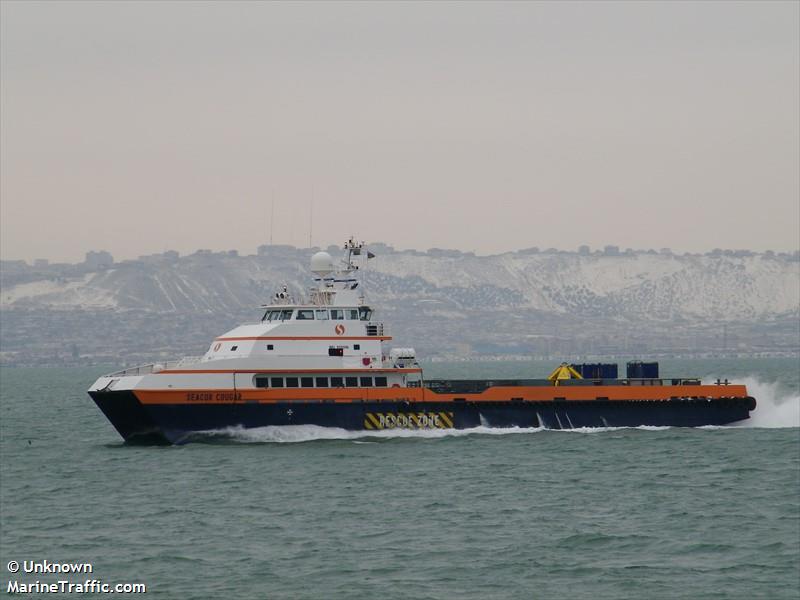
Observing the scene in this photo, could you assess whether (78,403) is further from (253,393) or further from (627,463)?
(627,463)

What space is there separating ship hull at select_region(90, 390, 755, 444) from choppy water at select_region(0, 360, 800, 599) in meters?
0.57

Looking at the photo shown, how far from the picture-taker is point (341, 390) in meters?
59.9

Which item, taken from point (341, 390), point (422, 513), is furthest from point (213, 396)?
point (422, 513)

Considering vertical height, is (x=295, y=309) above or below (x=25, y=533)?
above

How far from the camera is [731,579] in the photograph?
1356 inches

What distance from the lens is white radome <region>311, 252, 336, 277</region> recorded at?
6253 centimetres

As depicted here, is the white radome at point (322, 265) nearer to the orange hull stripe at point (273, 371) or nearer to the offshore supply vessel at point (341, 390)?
the offshore supply vessel at point (341, 390)

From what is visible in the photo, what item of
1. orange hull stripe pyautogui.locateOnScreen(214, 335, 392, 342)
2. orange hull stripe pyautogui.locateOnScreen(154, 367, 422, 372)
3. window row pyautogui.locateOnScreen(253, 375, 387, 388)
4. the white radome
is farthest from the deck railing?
the white radome

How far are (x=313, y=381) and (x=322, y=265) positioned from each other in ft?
19.1

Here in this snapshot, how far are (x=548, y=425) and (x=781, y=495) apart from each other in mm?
17160

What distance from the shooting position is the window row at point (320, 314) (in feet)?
199

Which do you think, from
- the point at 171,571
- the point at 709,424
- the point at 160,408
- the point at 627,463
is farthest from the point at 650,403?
the point at 171,571

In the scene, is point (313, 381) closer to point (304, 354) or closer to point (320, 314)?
point (304, 354)

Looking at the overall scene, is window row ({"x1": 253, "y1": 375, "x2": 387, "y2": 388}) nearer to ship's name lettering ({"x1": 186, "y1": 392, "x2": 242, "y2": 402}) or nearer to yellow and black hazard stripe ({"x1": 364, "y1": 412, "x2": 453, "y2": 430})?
ship's name lettering ({"x1": 186, "y1": 392, "x2": 242, "y2": 402})
